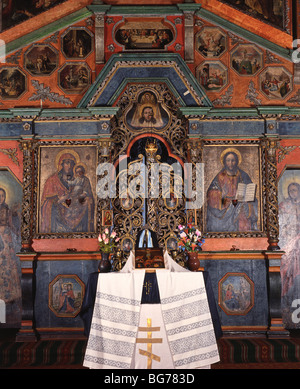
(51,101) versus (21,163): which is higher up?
(51,101)

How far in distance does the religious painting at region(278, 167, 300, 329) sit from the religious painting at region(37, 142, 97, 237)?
3.94 metres

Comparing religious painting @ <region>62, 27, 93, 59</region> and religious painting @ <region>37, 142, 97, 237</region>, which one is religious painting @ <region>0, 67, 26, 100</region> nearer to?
religious painting @ <region>62, 27, 93, 59</region>

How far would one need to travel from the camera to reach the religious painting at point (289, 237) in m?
10.1

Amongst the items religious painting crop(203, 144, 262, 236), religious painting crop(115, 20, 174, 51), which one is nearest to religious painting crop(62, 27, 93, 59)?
religious painting crop(115, 20, 174, 51)

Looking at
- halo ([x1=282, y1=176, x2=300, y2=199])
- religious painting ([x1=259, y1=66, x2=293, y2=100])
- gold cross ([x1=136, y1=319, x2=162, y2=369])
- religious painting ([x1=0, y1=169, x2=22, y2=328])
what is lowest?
gold cross ([x1=136, y1=319, x2=162, y2=369])

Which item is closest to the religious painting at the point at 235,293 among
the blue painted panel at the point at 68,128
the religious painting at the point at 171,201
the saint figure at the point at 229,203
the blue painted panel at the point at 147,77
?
the saint figure at the point at 229,203

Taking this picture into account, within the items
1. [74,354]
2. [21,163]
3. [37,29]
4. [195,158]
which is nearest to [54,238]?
[21,163]

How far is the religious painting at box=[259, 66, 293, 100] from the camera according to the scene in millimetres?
10070

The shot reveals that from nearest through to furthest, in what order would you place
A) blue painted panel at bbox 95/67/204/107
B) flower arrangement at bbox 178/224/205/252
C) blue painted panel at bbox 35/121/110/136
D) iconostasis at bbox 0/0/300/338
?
flower arrangement at bbox 178/224/205/252, iconostasis at bbox 0/0/300/338, blue painted panel at bbox 95/67/204/107, blue painted panel at bbox 35/121/110/136

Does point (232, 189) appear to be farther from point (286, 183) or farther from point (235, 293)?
point (235, 293)

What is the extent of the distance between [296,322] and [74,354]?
4583 mm

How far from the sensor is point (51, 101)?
1005 cm
